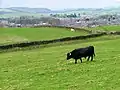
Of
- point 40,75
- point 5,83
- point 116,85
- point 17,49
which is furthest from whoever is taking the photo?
point 17,49

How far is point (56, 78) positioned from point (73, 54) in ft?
25.7

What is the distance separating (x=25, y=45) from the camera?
53.2 metres

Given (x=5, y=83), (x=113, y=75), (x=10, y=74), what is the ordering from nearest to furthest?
(x=113, y=75), (x=5, y=83), (x=10, y=74)

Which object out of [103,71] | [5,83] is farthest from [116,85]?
[5,83]

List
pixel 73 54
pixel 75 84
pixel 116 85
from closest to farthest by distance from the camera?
pixel 116 85 → pixel 75 84 → pixel 73 54

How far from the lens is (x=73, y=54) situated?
92.5ft

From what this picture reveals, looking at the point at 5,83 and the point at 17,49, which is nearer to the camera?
the point at 5,83

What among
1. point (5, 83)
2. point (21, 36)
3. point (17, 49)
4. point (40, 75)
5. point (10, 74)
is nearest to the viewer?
point (5, 83)

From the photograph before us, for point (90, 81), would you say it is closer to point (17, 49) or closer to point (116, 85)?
point (116, 85)

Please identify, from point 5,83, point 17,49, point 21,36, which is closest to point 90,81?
point 5,83

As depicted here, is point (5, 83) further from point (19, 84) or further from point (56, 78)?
point (56, 78)

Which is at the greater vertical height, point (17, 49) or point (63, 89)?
point (63, 89)

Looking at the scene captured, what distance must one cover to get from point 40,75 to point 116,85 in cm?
705

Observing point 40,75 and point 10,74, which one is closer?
point 40,75
